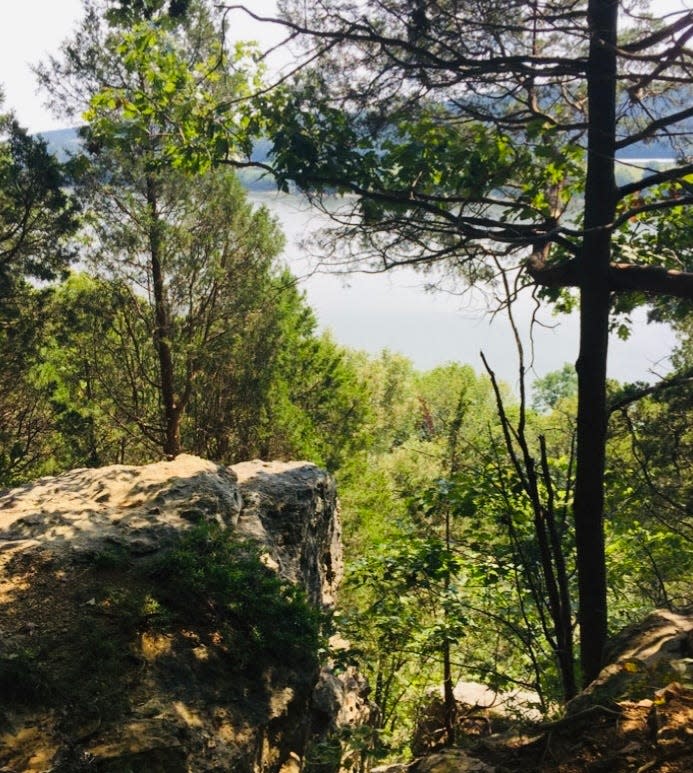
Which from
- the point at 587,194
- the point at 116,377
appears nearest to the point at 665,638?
the point at 587,194

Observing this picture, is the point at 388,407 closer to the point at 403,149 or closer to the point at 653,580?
the point at 653,580

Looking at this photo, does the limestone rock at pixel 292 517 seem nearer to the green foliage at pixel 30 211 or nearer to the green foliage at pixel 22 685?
the green foliage at pixel 22 685

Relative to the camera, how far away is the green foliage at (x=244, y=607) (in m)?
3.93

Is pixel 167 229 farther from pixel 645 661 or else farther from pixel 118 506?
pixel 645 661

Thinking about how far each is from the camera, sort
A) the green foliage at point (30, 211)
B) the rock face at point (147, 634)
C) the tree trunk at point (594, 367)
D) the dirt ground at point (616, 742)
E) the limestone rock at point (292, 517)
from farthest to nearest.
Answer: the green foliage at point (30, 211) < the limestone rock at point (292, 517) < the tree trunk at point (594, 367) < the rock face at point (147, 634) < the dirt ground at point (616, 742)

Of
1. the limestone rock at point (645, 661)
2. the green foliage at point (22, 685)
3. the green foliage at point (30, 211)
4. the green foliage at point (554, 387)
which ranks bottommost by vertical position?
the green foliage at point (22, 685)

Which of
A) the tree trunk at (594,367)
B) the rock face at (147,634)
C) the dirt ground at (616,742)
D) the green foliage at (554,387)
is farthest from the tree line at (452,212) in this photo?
the green foliage at (554,387)

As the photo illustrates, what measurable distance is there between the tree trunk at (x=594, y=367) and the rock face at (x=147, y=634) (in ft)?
6.54

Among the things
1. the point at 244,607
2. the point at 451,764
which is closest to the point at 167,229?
the point at 244,607

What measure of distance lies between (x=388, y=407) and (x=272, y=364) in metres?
29.2

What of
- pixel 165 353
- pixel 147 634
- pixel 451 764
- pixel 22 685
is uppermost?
pixel 165 353

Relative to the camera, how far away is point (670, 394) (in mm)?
8258

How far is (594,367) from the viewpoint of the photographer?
4.29m

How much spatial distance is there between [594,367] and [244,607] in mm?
3000
